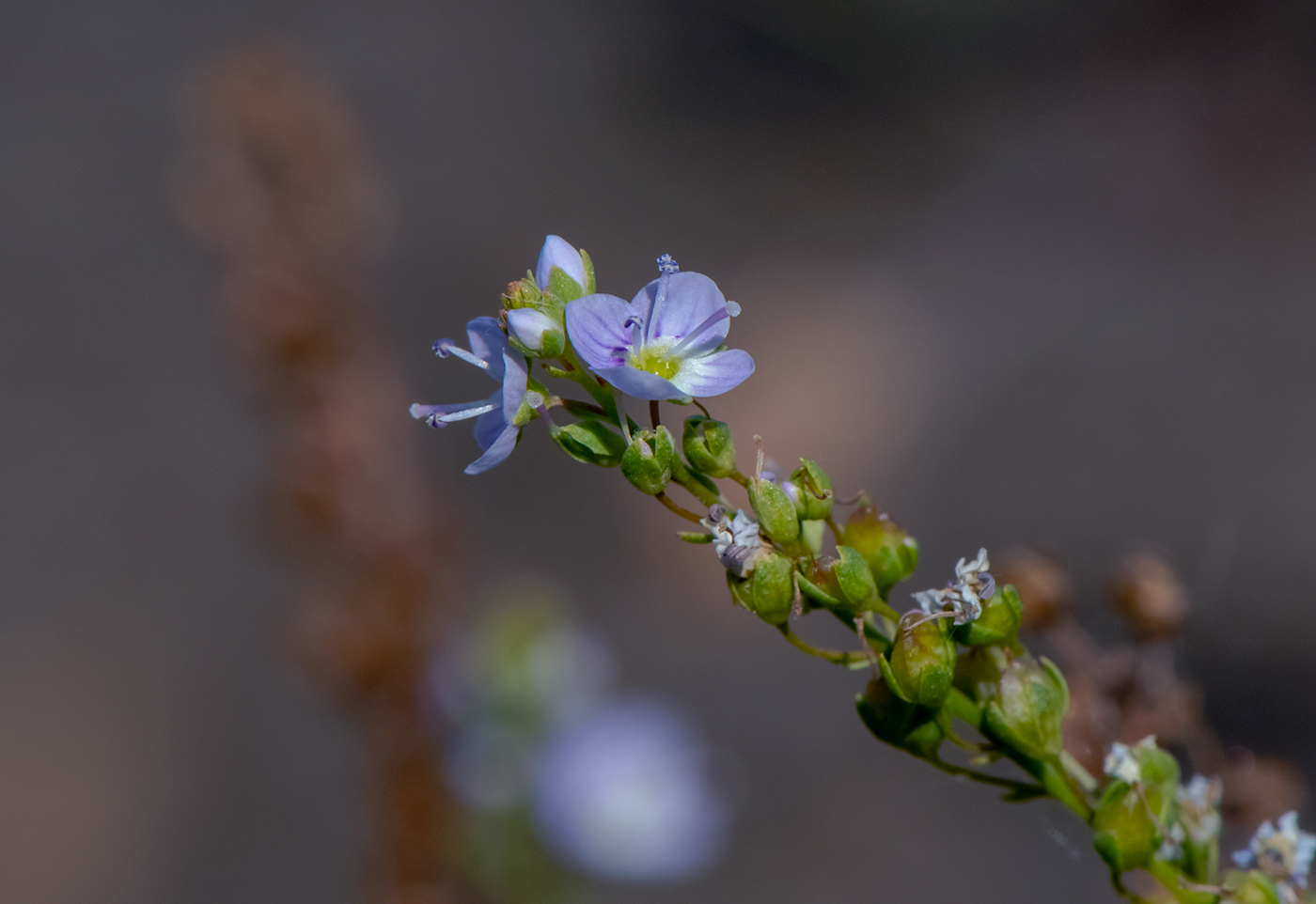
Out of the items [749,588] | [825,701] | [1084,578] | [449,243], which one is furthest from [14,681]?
[749,588]

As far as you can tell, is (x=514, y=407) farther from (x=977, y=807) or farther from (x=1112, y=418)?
(x=1112, y=418)

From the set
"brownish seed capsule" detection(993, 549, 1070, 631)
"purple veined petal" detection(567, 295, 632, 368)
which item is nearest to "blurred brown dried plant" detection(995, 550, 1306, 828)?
"brownish seed capsule" detection(993, 549, 1070, 631)

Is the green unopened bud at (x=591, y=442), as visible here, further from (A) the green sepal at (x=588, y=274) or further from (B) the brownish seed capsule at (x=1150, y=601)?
(B) the brownish seed capsule at (x=1150, y=601)

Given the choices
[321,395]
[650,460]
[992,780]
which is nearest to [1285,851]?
[992,780]

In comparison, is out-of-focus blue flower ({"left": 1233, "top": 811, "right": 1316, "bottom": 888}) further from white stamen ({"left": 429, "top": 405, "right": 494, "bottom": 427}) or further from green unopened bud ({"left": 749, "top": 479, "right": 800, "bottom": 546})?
white stamen ({"left": 429, "top": 405, "right": 494, "bottom": 427})

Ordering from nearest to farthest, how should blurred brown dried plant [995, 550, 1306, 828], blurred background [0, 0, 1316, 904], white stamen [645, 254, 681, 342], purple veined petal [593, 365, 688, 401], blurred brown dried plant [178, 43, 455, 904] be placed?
purple veined petal [593, 365, 688, 401], white stamen [645, 254, 681, 342], blurred brown dried plant [995, 550, 1306, 828], blurred brown dried plant [178, 43, 455, 904], blurred background [0, 0, 1316, 904]

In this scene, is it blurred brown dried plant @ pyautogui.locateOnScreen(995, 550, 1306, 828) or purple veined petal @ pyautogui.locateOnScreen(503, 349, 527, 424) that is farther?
blurred brown dried plant @ pyautogui.locateOnScreen(995, 550, 1306, 828)

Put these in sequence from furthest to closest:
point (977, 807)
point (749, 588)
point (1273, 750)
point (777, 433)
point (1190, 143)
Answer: point (1190, 143) → point (777, 433) → point (977, 807) → point (1273, 750) → point (749, 588)
